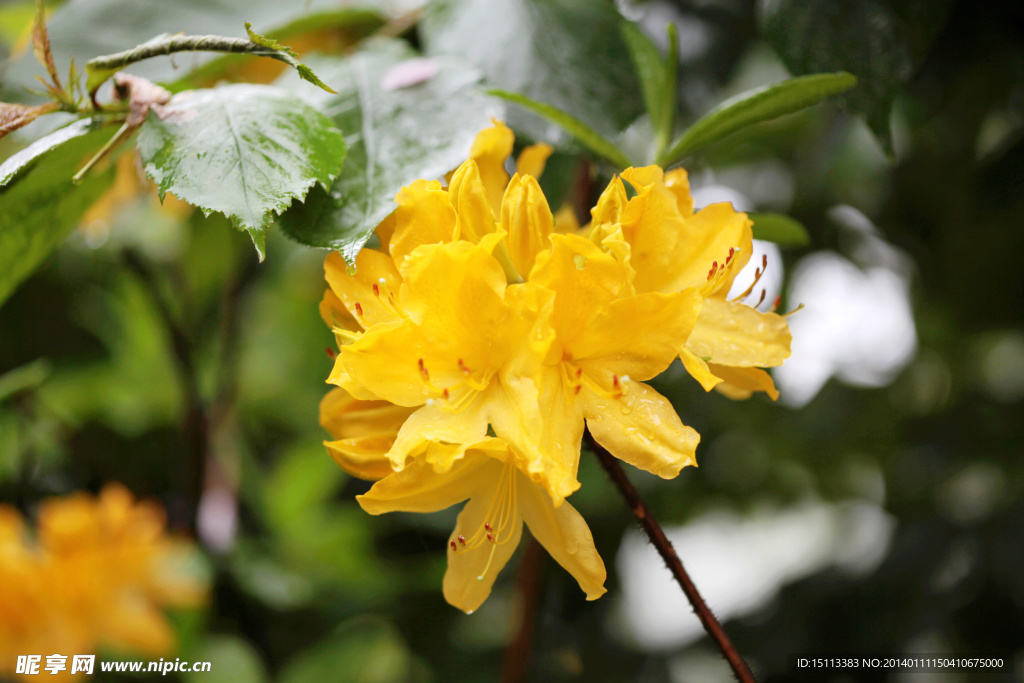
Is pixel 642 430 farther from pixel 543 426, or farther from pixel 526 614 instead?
pixel 526 614

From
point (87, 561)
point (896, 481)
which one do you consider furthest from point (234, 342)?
point (896, 481)

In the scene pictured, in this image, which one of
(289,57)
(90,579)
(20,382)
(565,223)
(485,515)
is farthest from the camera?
(90,579)

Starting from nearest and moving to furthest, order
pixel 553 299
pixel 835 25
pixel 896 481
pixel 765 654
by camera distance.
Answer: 1. pixel 553 299
2. pixel 835 25
3. pixel 765 654
4. pixel 896 481

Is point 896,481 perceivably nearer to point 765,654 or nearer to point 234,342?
point 765,654

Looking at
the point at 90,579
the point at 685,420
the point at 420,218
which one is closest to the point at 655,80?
the point at 420,218

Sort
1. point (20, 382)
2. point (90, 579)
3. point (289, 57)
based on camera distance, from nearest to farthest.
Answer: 1. point (289, 57)
2. point (20, 382)
3. point (90, 579)

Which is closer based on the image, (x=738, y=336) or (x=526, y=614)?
(x=738, y=336)

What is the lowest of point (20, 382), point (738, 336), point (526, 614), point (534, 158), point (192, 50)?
point (526, 614)
